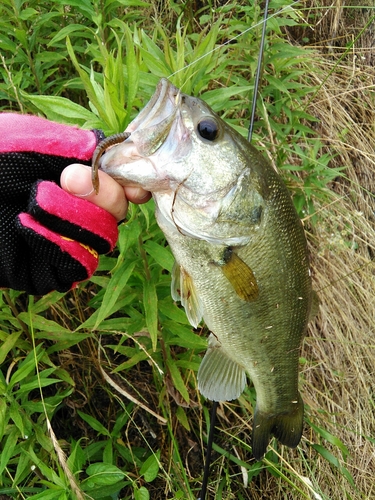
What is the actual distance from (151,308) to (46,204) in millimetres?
730

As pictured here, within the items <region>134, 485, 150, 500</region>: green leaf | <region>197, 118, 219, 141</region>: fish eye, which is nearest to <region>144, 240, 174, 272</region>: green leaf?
<region>197, 118, 219, 141</region>: fish eye

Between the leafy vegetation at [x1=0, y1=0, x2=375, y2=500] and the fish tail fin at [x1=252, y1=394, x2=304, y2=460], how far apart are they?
0.34 m

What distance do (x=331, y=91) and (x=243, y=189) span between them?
9.09 ft

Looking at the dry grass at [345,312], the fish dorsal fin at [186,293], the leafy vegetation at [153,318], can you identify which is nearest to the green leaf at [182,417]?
the leafy vegetation at [153,318]

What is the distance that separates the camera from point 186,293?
1722 mm

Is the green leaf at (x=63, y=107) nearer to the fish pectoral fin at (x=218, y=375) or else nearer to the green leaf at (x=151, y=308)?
the green leaf at (x=151, y=308)

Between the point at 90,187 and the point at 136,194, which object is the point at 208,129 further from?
the point at 90,187

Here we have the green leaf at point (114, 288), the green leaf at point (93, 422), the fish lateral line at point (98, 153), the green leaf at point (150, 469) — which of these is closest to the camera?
the fish lateral line at point (98, 153)

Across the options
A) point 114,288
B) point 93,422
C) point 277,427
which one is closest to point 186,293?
point 114,288

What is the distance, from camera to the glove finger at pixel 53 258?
1.44 m

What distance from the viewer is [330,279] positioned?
3531 mm

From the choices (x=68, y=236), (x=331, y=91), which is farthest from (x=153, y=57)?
(x=331, y=91)

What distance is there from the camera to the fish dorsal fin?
1.71m

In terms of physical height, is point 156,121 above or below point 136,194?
above
